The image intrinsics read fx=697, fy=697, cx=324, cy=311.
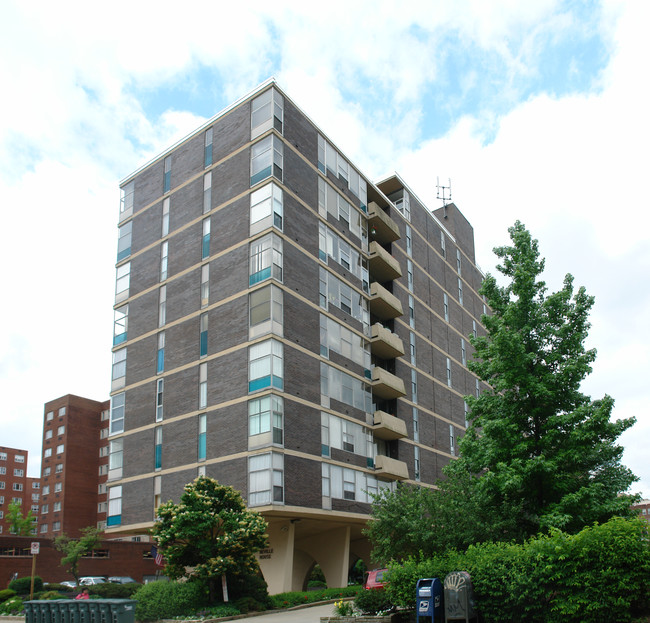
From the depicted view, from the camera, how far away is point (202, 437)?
36.1 metres

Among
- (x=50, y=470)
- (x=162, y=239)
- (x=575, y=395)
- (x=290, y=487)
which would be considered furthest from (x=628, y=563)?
(x=50, y=470)

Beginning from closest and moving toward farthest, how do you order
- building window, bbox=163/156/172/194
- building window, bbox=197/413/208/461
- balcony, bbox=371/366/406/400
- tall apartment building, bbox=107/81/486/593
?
tall apartment building, bbox=107/81/486/593 → building window, bbox=197/413/208/461 → balcony, bbox=371/366/406/400 → building window, bbox=163/156/172/194

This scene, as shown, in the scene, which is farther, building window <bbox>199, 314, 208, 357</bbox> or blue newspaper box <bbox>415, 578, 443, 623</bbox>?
building window <bbox>199, 314, 208, 357</bbox>

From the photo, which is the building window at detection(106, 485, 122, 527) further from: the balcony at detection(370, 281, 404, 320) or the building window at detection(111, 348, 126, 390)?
the balcony at detection(370, 281, 404, 320)

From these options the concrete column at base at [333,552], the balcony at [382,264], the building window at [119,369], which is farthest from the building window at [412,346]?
the building window at [119,369]

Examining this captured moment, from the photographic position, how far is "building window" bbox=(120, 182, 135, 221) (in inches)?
1823

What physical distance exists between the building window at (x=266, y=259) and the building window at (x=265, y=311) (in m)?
0.72

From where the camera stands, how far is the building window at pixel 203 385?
3650cm

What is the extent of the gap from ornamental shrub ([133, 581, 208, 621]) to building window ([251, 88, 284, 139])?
23.5 metres

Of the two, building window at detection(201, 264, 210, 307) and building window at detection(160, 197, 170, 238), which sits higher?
building window at detection(160, 197, 170, 238)

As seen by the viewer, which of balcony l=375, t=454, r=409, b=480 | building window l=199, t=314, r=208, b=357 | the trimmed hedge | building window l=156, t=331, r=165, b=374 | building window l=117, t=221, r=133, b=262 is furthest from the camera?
building window l=117, t=221, r=133, b=262

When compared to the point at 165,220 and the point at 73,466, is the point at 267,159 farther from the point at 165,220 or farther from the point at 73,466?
the point at 73,466

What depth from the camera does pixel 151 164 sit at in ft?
150

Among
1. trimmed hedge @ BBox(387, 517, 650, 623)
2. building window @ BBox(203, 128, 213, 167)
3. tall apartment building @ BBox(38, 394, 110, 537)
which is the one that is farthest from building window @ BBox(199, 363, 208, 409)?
tall apartment building @ BBox(38, 394, 110, 537)
